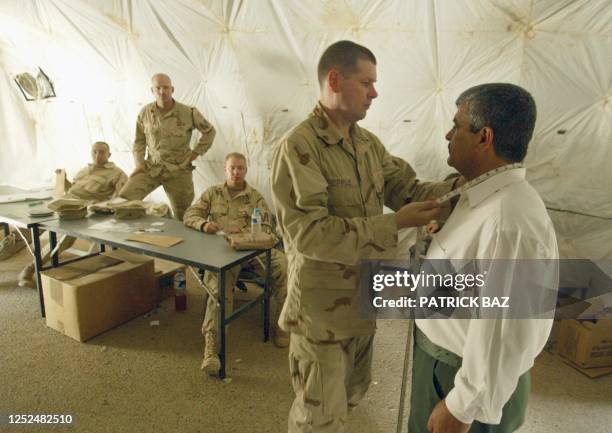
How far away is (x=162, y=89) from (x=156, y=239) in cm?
200

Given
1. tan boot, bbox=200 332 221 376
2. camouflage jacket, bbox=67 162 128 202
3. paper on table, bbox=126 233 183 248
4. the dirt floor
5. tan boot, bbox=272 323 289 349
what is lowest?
the dirt floor

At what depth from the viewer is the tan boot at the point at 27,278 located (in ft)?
11.4

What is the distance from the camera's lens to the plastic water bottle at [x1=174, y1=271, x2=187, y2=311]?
314cm

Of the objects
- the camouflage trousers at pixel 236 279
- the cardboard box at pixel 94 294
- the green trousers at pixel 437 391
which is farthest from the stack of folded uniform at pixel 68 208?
the green trousers at pixel 437 391

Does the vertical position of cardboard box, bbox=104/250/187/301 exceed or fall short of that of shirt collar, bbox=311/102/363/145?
it falls short

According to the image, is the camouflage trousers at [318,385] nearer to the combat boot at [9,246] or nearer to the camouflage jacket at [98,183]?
the camouflage jacket at [98,183]

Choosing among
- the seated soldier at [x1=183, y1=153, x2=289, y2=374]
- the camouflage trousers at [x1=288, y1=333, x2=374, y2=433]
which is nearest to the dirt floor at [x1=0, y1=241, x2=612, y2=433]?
the seated soldier at [x1=183, y1=153, x2=289, y2=374]

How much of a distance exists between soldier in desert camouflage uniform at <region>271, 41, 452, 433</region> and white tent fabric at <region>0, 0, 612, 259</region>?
2.06 m

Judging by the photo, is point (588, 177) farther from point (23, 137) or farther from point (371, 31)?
point (23, 137)

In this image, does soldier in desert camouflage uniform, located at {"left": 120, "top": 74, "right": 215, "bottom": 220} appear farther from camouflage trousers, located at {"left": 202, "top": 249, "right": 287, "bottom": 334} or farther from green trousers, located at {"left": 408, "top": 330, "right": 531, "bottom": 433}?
green trousers, located at {"left": 408, "top": 330, "right": 531, "bottom": 433}

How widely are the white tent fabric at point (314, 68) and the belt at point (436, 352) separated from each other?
2352mm

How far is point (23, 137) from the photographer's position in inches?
237

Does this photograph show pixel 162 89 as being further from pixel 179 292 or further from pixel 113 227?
pixel 179 292

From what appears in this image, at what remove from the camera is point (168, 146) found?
402 centimetres
